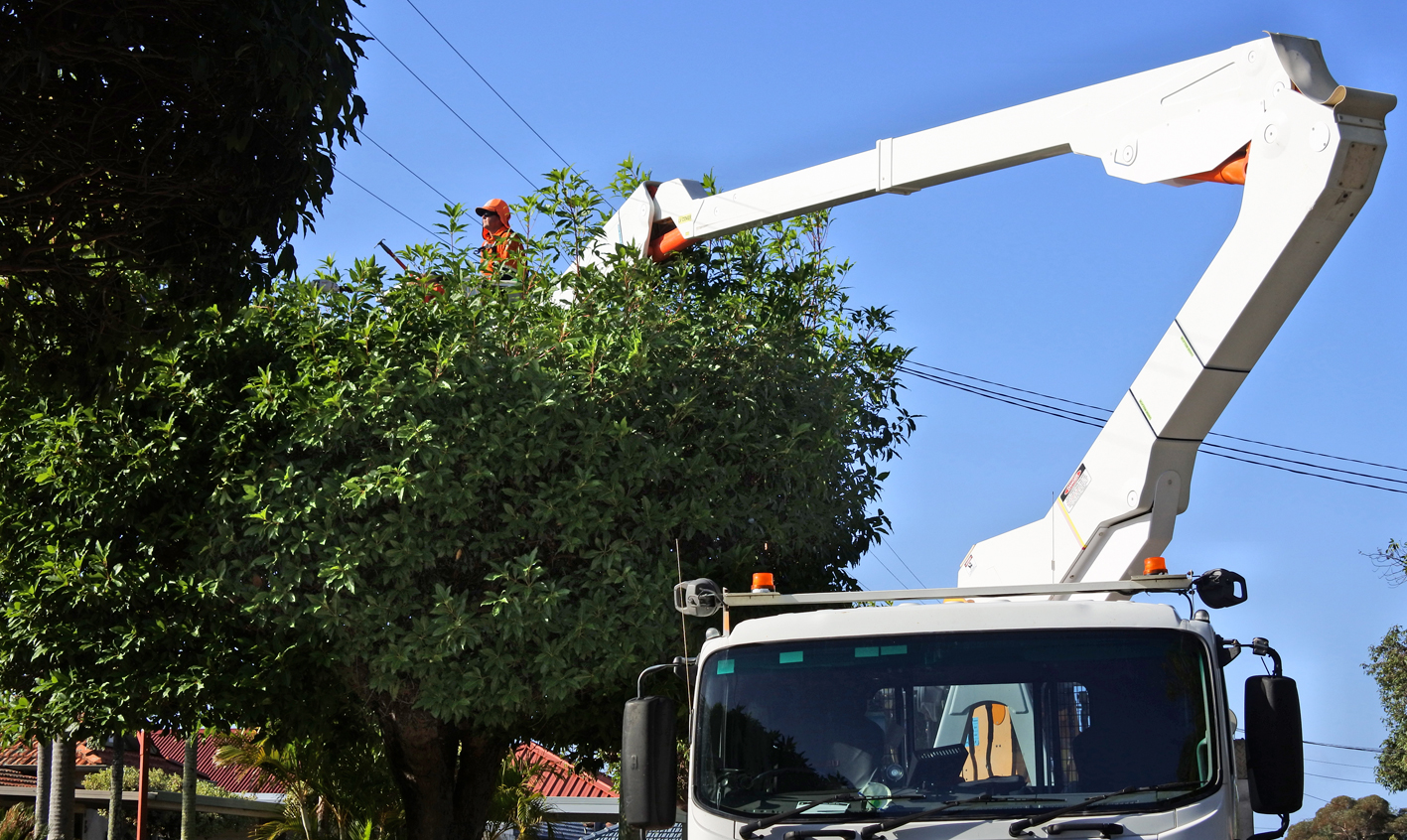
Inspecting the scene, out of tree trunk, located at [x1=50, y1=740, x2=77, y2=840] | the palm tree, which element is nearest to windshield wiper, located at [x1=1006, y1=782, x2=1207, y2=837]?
the palm tree

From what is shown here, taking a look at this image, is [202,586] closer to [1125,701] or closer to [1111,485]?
[1111,485]

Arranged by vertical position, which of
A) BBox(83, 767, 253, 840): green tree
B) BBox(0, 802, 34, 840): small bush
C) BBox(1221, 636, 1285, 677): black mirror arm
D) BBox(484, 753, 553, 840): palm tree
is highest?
BBox(1221, 636, 1285, 677): black mirror arm

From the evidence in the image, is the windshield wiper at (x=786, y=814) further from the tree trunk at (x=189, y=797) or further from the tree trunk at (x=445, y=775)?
the tree trunk at (x=189, y=797)

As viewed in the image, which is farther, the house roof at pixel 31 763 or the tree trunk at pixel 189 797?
the house roof at pixel 31 763

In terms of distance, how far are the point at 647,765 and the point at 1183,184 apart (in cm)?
537

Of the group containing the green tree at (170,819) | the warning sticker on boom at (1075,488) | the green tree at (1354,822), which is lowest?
the green tree at (1354,822)

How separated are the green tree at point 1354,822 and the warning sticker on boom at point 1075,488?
25957mm

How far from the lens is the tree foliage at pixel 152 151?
7254 millimetres

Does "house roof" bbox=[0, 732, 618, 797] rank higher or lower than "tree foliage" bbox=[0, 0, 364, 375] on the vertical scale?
lower

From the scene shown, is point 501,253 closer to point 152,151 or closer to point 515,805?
point 152,151

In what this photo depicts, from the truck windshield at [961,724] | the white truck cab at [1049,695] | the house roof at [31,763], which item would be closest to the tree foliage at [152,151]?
the white truck cab at [1049,695]

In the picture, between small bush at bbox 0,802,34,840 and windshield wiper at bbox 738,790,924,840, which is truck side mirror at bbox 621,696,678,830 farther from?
small bush at bbox 0,802,34,840

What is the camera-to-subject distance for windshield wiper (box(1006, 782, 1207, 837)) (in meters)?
5.15

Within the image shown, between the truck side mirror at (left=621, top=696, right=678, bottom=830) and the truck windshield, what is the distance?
0.59ft
